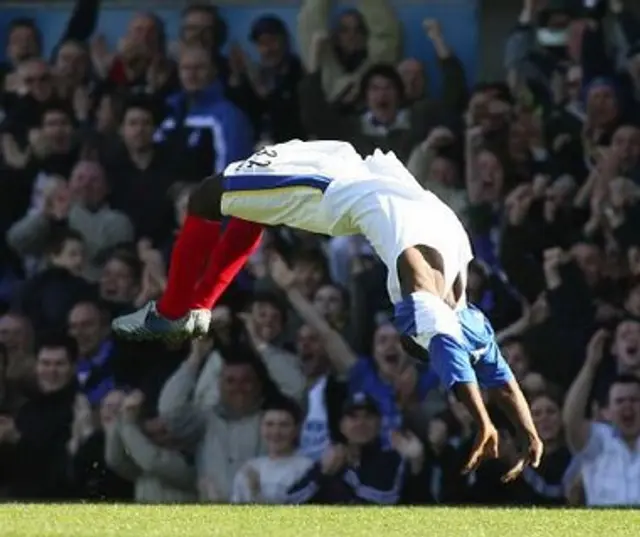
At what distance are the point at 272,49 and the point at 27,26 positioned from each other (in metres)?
1.76

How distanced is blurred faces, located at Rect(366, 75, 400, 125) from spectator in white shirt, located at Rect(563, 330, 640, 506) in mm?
2370

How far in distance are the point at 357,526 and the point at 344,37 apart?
5246 millimetres

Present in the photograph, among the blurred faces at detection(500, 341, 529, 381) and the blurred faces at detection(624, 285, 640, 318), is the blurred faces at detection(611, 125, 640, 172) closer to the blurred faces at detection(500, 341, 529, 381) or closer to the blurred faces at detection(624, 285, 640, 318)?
the blurred faces at detection(624, 285, 640, 318)

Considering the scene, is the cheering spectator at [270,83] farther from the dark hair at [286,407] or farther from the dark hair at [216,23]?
the dark hair at [286,407]

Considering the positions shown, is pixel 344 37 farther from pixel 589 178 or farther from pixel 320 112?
pixel 589 178

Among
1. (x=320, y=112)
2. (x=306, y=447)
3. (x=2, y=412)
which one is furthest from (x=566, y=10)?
(x=2, y=412)

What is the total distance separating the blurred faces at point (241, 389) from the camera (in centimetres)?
1326

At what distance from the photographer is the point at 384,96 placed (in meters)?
13.7

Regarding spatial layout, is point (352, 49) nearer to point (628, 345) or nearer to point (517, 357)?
point (517, 357)

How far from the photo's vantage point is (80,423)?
44.8 ft

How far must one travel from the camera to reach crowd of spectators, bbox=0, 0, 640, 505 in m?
13.0

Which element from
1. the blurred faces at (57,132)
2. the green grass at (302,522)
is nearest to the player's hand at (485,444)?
the green grass at (302,522)

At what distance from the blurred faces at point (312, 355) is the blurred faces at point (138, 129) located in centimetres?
177

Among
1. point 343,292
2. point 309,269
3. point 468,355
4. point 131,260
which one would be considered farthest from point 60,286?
point 468,355
